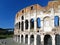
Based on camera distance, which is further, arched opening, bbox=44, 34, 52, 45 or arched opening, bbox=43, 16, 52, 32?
arched opening, bbox=44, 34, 52, 45

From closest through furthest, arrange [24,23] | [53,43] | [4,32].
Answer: [53,43]
[24,23]
[4,32]

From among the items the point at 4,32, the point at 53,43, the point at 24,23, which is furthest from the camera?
the point at 4,32

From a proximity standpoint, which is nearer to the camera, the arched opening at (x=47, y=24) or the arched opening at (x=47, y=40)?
the arched opening at (x=47, y=24)

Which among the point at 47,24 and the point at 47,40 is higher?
the point at 47,24

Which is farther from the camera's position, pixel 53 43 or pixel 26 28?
pixel 26 28

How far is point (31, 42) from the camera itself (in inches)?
994

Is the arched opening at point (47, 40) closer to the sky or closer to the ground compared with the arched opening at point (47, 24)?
closer to the ground

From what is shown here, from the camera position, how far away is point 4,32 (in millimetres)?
58500

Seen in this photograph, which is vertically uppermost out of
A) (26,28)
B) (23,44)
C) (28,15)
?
(28,15)

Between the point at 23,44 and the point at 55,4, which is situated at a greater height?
the point at 55,4

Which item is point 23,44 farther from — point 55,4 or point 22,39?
point 55,4

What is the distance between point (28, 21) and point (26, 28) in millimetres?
1983

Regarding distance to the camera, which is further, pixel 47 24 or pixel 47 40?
pixel 47 40

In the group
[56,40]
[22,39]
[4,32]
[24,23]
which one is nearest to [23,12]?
[24,23]
